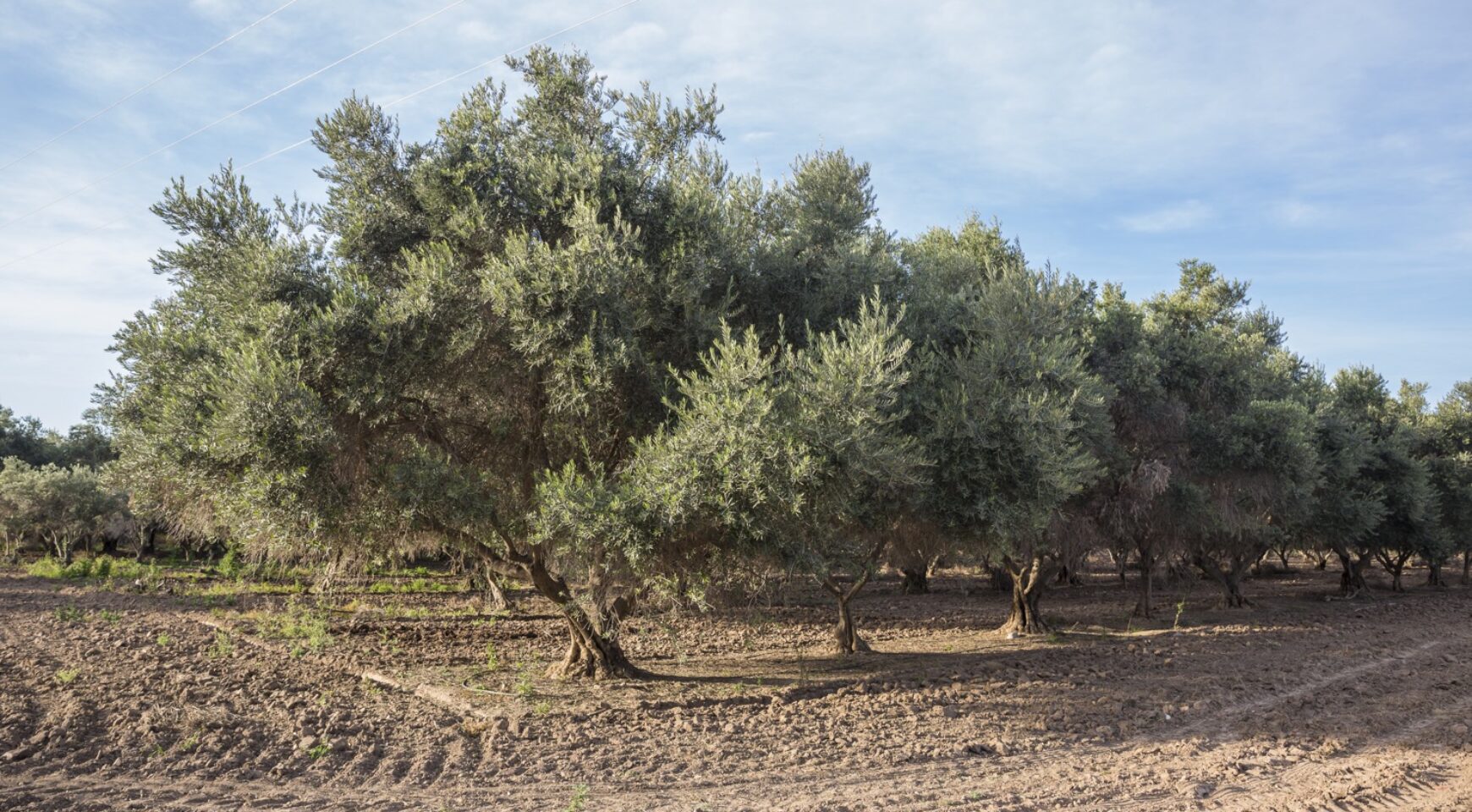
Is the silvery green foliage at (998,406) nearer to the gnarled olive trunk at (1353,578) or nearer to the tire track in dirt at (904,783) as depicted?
the tire track in dirt at (904,783)

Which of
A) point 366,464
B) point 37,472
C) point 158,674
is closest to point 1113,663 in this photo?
point 366,464

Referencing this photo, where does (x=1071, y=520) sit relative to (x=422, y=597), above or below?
above

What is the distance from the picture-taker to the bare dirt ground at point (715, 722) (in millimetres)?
8328

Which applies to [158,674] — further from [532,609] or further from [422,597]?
[422,597]

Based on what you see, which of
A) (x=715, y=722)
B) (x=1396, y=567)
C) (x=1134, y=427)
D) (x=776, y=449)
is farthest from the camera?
(x=1396, y=567)

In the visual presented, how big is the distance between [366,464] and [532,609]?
14.0 m

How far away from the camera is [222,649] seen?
14711 mm

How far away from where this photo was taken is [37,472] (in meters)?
36.8

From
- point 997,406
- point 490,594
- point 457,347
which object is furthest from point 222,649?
point 997,406

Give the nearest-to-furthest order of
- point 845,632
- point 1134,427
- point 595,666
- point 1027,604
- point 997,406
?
point 997,406 → point 595,666 → point 845,632 → point 1134,427 → point 1027,604

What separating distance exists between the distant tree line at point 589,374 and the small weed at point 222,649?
2097 millimetres

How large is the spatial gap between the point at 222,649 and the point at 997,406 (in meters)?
13.2

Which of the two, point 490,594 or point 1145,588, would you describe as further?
point 490,594

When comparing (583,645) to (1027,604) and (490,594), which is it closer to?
(1027,604)
